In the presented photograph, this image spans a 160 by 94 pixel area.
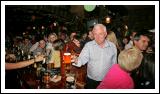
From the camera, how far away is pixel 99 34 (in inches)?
140

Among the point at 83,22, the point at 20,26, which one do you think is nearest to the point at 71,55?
the point at 83,22

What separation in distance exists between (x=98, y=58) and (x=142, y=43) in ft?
2.39

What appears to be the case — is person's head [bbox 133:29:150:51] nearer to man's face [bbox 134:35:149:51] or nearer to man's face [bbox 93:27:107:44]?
man's face [bbox 134:35:149:51]

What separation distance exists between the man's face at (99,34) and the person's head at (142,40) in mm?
511

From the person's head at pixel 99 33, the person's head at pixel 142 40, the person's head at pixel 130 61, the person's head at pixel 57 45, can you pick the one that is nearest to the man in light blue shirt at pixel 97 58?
the person's head at pixel 99 33

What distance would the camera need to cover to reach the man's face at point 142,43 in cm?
345

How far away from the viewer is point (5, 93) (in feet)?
10.7

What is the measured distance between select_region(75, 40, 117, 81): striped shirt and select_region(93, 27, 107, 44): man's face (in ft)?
0.30

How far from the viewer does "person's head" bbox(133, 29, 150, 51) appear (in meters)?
3.45

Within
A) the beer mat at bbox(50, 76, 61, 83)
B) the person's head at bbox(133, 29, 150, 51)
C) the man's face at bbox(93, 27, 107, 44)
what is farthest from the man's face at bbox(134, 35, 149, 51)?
the beer mat at bbox(50, 76, 61, 83)

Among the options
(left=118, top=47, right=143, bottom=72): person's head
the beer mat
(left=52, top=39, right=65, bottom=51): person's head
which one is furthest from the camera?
(left=52, top=39, right=65, bottom=51): person's head

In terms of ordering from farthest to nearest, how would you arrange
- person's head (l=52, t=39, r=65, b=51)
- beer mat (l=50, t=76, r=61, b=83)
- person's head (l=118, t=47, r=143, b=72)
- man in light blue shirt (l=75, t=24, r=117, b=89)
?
person's head (l=52, t=39, r=65, b=51)
man in light blue shirt (l=75, t=24, r=117, b=89)
beer mat (l=50, t=76, r=61, b=83)
person's head (l=118, t=47, r=143, b=72)

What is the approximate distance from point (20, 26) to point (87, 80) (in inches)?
328

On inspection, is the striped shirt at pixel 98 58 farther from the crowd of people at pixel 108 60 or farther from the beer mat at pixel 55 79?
the beer mat at pixel 55 79
